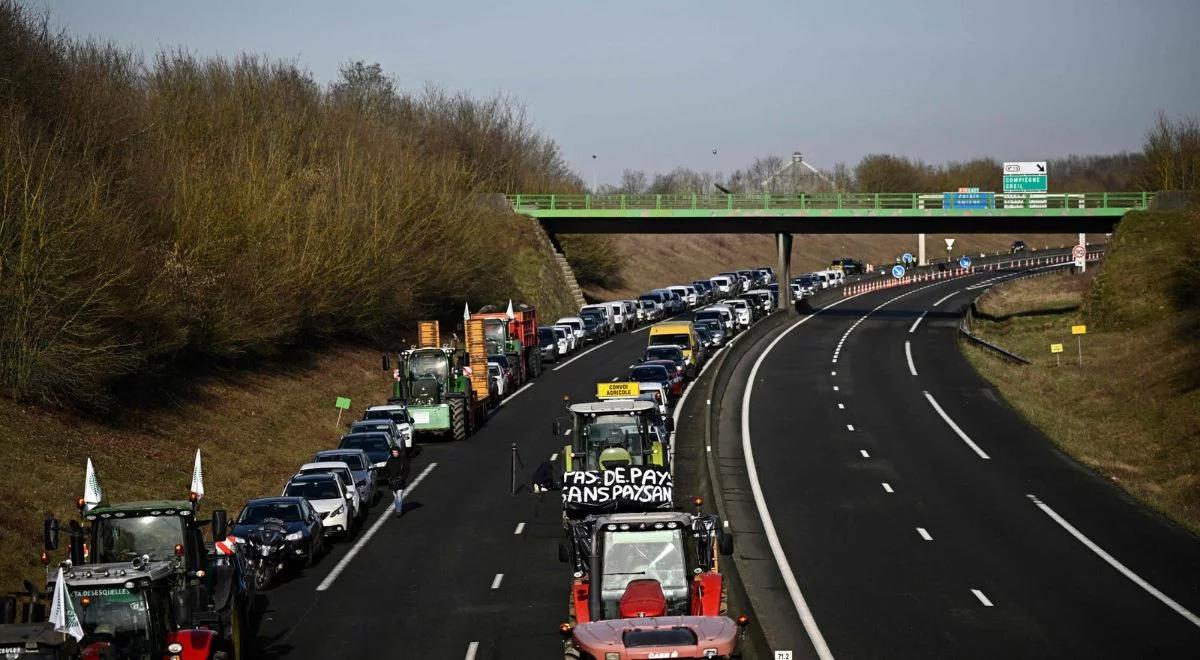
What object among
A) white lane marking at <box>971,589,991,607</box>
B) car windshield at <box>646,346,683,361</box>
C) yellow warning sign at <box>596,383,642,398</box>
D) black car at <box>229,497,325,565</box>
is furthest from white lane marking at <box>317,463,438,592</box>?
car windshield at <box>646,346,683,361</box>

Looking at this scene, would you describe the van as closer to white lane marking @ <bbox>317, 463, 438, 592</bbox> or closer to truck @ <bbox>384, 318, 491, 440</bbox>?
truck @ <bbox>384, 318, 491, 440</bbox>

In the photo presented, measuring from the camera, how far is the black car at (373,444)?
120ft

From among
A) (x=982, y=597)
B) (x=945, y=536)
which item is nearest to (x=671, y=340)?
(x=945, y=536)

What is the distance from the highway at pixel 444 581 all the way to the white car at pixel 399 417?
3.11 feet

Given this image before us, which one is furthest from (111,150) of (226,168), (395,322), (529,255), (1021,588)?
(529,255)

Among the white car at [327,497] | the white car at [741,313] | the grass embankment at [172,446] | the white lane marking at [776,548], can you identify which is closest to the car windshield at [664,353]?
the white lane marking at [776,548]

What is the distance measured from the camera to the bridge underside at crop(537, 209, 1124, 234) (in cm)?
7631

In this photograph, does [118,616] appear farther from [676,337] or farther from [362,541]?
[676,337]

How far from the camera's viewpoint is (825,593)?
24.2 m

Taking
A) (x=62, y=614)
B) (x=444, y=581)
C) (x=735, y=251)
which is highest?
(x=62, y=614)

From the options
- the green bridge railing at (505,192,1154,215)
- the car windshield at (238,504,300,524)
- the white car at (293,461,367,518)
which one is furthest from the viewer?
the green bridge railing at (505,192,1154,215)

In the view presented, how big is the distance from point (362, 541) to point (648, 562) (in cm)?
1339

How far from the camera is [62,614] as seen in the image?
13750mm

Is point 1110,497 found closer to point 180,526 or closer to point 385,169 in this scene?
point 180,526
